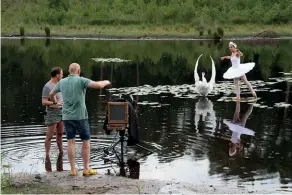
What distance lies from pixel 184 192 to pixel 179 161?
2.36 m

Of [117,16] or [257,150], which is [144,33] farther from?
[257,150]

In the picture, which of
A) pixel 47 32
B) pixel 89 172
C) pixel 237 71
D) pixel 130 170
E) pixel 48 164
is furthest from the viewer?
pixel 47 32

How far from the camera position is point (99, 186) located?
9844mm

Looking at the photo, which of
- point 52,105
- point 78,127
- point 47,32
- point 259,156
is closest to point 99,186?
point 78,127

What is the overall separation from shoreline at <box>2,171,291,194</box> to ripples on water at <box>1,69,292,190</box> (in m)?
0.58

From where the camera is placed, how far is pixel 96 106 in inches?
760

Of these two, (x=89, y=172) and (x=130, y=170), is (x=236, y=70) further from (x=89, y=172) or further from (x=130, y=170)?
(x=89, y=172)

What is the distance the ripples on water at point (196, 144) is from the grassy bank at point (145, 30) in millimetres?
53631

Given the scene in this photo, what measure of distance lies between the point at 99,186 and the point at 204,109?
9.24 meters

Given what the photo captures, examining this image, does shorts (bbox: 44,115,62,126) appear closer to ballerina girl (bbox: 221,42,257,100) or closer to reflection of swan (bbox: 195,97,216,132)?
reflection of swan (bbox: 195,97,216,132)

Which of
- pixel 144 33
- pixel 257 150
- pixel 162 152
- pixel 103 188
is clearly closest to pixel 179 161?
pixel 162 152

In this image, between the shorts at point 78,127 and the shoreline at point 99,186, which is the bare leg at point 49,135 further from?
the shoreline at point 99,186

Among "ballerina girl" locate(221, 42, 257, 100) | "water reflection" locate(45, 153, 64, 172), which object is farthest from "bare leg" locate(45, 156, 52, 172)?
"ballerina girl" locate(221, 42, 257, 100)

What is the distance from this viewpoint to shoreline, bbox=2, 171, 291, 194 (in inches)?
376
